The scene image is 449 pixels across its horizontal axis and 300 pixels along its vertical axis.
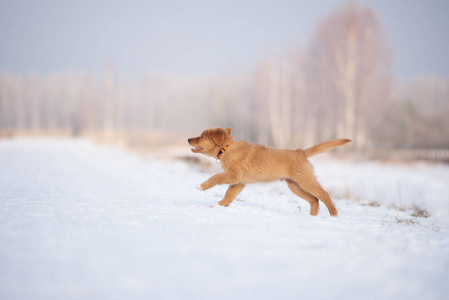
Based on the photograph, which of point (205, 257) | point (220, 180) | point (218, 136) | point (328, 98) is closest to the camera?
point (205, 257)

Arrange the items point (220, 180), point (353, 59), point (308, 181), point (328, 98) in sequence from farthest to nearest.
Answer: point (328, 98) → point (353, 59) → point (308, 181) → point (220, 180)

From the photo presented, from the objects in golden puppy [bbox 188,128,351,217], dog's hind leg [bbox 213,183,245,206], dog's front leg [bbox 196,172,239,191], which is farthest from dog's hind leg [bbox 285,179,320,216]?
dog's front leg [bbox 196,172,239,191]

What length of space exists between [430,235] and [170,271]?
2885 mm

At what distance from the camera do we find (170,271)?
79.4 inches

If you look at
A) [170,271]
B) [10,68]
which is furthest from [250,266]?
[10,68]

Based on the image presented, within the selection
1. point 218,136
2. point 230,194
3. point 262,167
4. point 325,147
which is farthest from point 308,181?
point 218,136

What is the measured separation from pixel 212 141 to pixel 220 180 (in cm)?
71

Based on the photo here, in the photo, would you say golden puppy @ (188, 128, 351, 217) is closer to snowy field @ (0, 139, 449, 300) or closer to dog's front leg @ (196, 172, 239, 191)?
dog's front leg @ (196, 172, 239, 191)

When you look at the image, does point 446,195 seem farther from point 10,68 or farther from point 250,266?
point 10,68

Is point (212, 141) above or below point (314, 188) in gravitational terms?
above

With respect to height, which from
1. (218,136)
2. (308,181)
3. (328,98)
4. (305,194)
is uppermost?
(328,98)

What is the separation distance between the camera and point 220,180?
4.23m

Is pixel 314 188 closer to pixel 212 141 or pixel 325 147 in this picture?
pixel 325 147

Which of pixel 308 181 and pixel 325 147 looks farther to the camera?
pixel 325 147
